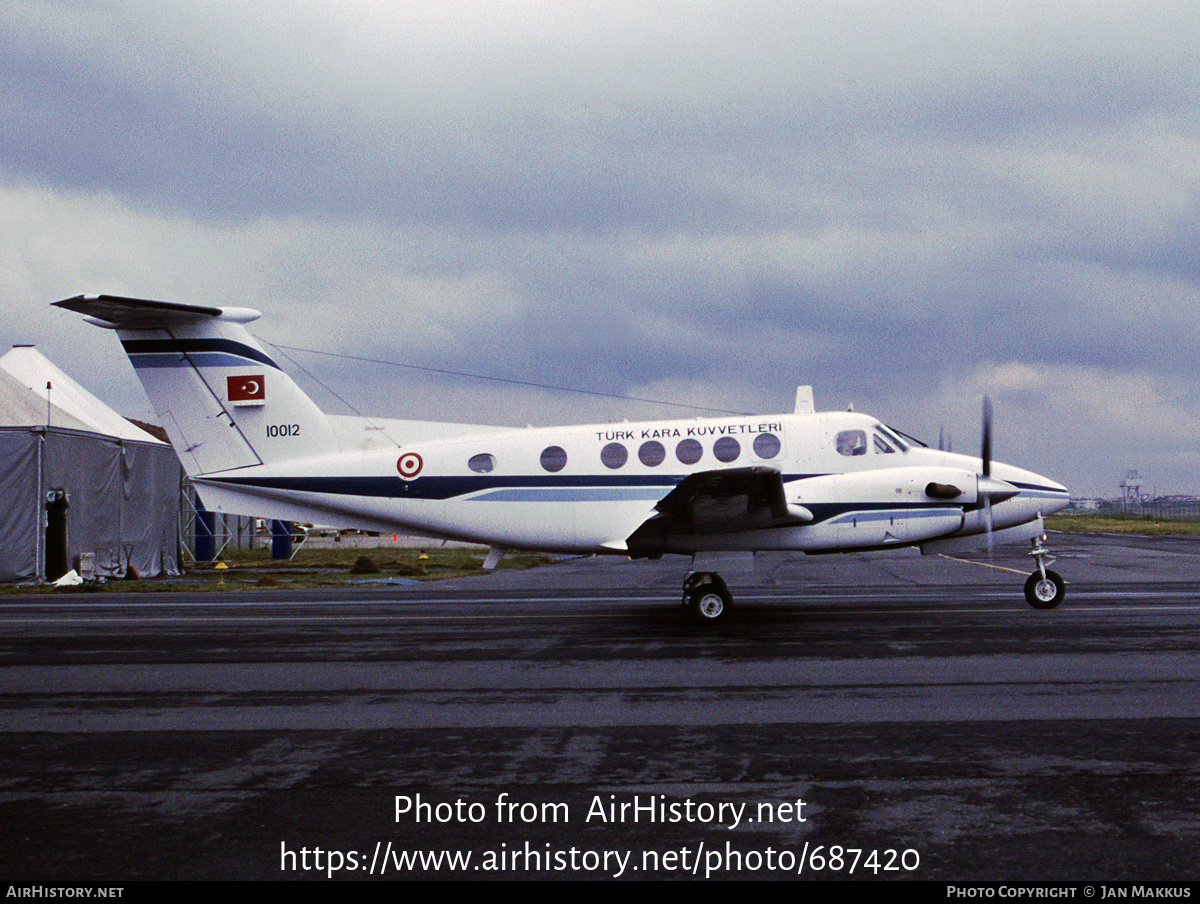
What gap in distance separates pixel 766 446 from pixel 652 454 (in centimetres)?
185

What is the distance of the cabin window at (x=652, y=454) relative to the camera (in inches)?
628

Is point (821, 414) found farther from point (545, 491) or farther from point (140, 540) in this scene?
point (140, 540)

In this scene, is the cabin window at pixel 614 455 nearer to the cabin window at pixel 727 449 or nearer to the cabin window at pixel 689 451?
the cabin window at pixel 689 451

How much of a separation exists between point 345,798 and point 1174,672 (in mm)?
8178

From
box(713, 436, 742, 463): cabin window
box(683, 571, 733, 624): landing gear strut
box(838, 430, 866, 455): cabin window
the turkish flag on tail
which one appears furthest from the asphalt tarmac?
the turkish flag on tail

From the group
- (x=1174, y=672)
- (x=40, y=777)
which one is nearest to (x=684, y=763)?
(x=40, y=777)

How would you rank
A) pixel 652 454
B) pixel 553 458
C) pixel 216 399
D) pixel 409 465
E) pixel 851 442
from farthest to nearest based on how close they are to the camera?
pixel 216 399, pixel 409 465, pixel 553 458, pixel 652 454, pixel 851 442

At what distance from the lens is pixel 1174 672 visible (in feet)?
31.7

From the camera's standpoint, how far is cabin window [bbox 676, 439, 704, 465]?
15.9 meters

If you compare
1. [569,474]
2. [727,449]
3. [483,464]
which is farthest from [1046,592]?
[483,464]

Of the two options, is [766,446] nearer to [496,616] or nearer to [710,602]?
[710,602]

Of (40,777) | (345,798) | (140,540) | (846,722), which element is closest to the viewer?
(345,798)

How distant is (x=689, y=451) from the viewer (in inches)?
627

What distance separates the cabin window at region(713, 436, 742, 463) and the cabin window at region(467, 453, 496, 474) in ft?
12.1
